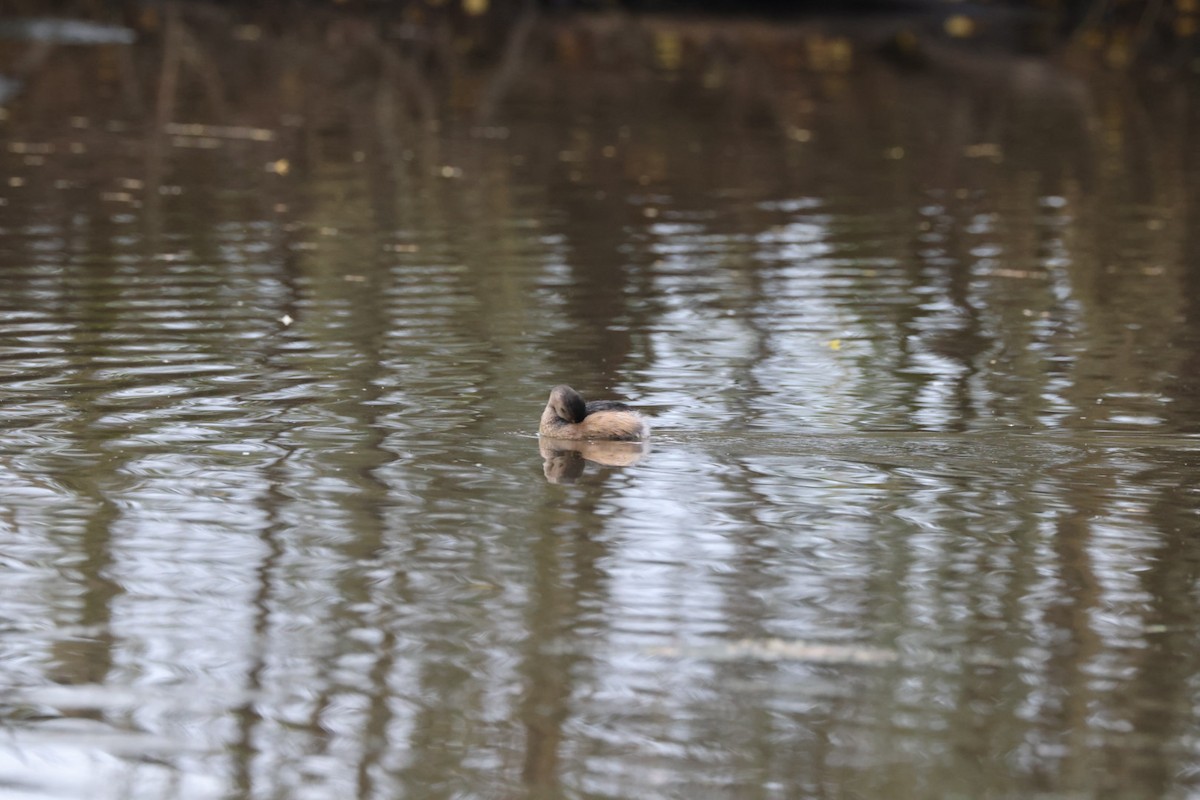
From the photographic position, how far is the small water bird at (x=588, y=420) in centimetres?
837

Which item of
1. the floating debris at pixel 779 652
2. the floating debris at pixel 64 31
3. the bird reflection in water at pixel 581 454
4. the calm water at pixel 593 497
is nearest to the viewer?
the calm water at pixel 593 497

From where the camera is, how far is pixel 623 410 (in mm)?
8477

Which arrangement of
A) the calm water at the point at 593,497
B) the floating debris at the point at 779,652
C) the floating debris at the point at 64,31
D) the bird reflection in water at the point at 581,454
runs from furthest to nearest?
the floating debris at the point at 64,31 → the bird reflection in water at the point at 581,454 → the floating debris at the point at 779,652 → the calm water at the point at 593,497

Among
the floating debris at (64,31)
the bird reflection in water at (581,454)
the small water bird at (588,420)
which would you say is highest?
the floating debris at (64,31)

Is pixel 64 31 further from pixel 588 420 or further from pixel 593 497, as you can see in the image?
pixel 593 497

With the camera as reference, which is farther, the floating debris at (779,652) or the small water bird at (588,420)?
the small water bird at (588,420)

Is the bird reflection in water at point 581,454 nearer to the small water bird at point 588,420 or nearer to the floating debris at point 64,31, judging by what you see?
the small water bird at point 588,420

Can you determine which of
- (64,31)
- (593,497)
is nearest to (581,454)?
(593,497)

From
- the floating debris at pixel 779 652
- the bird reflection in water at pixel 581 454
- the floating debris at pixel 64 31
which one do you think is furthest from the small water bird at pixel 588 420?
the floating debris at pixel 64 31

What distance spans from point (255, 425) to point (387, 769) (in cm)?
381

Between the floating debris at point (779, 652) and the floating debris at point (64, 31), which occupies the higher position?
the floating debris at point (64, 31)

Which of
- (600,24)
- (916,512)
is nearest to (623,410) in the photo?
(916,512)

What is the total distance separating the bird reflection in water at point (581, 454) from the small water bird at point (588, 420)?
1.1 inches

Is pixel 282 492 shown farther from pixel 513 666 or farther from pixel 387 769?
pixel 387 769
